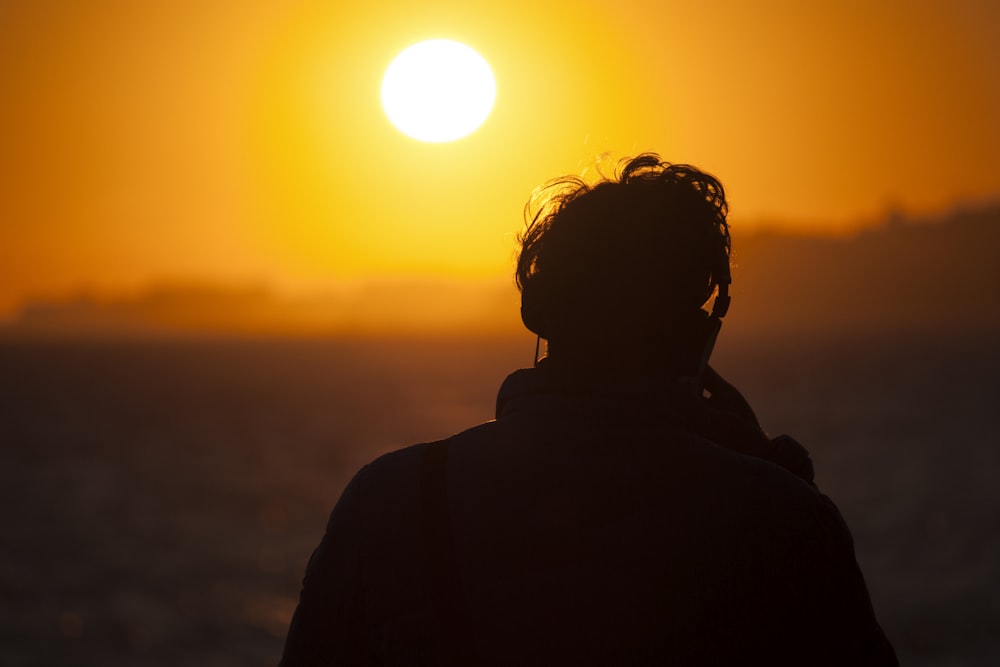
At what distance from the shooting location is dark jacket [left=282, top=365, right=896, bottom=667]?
81.1 inches

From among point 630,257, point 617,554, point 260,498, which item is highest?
point 630,257

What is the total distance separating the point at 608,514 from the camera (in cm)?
208

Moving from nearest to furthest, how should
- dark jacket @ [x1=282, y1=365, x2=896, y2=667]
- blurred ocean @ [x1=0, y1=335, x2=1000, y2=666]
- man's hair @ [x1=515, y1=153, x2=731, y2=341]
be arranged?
dark jacket @ [x1=282, y1=365, x2=896, y2=667] → man's hair @ [x1=515, y1=153, x2=731, y2=341] → blurred ocean @ [x1=0, y1=335, x2=1000, y2=666]

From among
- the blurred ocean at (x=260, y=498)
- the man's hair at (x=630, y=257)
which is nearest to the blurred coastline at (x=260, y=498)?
the blurred ocean at (x=260, y=498)

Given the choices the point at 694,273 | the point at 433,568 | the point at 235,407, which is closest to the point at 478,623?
the point at 433,568

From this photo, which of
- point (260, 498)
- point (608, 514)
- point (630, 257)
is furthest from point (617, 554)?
point (260, 498)

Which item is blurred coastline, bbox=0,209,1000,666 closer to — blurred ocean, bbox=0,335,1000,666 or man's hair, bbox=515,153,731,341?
blurred ocean, bbox=0,335,1000,666

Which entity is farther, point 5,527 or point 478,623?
point 5,527

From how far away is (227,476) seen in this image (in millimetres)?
56281

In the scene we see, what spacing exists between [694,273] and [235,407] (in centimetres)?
10141

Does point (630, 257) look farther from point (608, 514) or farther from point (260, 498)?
point (260, 498)

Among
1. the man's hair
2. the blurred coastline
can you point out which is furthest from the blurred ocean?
the man's hair

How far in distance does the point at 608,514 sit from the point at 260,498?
47934mm

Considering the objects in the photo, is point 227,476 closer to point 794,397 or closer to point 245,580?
point 245,580
